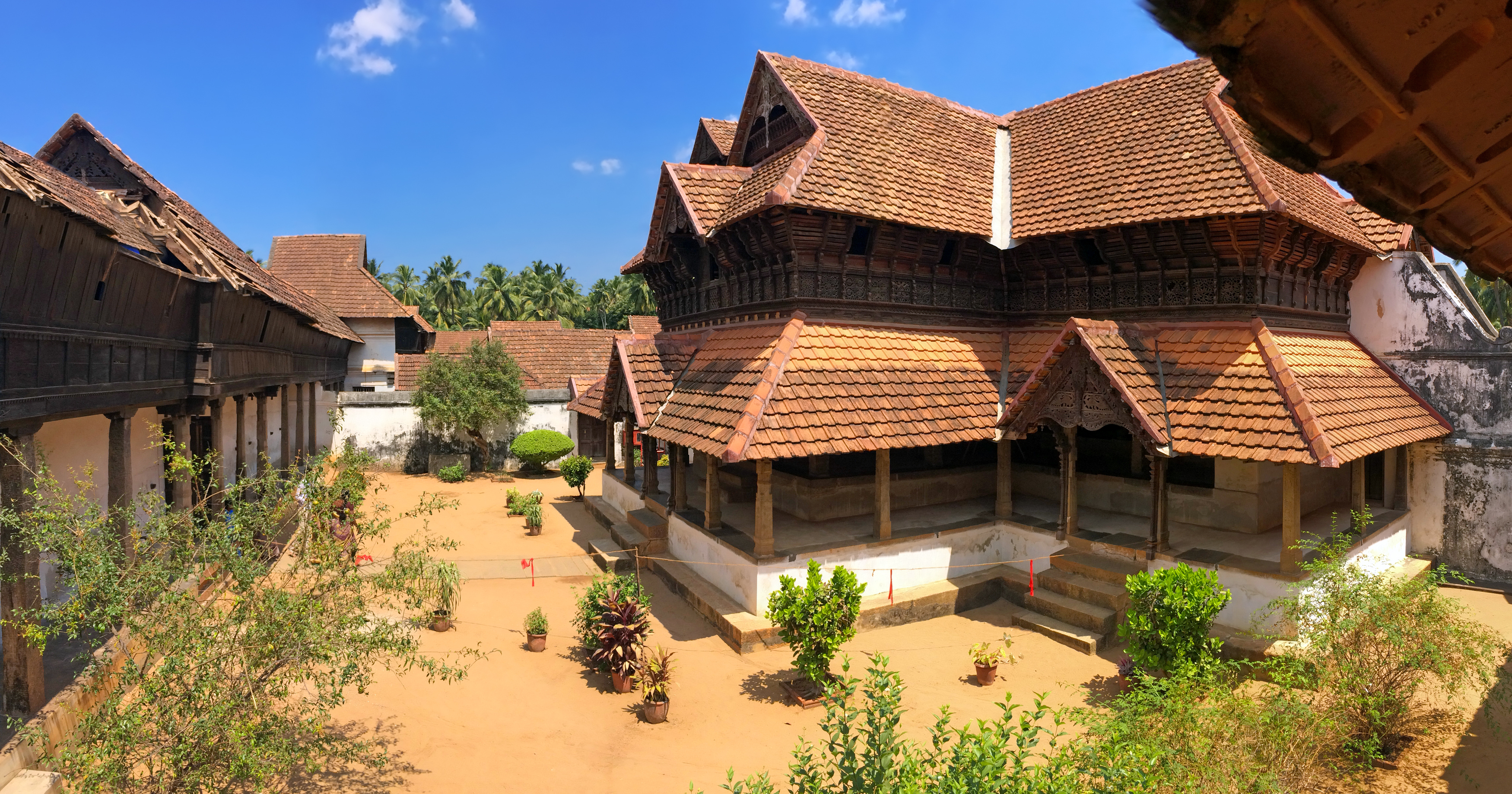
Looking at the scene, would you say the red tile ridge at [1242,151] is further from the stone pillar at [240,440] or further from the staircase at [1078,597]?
the stone pillar at [240,440]

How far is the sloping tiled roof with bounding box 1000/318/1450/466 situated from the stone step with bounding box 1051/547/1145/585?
182 centimetres

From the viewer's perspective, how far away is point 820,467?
12.1 meters

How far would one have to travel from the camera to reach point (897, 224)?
11297 mm

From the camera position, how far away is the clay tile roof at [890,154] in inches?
424

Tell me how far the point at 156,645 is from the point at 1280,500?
13571mm

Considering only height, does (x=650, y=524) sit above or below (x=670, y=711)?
above

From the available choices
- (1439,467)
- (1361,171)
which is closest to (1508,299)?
(1439,467)

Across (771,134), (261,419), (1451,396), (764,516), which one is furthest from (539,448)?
(1451,396)

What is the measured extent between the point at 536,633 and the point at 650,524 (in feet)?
12.8

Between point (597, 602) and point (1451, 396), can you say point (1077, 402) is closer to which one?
point (597, 602)

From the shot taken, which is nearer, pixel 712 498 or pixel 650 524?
pixel 712 498

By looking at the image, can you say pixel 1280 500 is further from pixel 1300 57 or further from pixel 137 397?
pixel 137 397

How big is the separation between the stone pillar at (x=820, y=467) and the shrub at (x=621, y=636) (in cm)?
426

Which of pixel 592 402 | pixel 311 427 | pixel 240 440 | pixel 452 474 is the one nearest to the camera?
pixel 240 440
